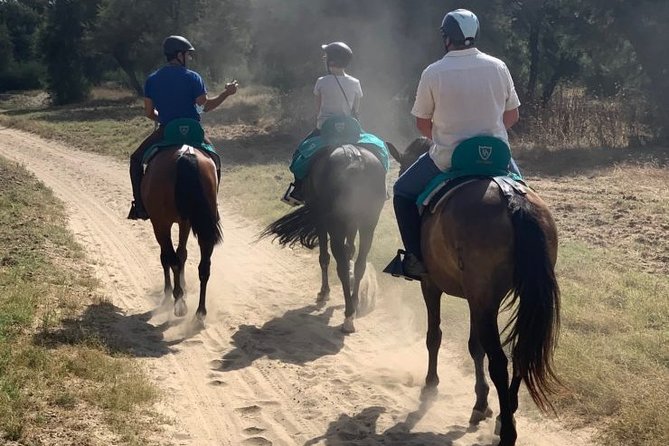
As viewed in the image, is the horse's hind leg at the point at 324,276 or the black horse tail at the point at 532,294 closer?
the black horse tail at the point at 532,294

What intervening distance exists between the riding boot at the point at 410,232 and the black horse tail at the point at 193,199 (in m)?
2.62

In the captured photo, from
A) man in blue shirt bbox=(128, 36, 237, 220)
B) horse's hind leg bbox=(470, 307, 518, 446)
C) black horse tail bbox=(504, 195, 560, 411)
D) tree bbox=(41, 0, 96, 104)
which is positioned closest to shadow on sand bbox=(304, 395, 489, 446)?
horse's hind leg bbox=(470, 307, 518, 446)

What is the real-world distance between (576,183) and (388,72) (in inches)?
316

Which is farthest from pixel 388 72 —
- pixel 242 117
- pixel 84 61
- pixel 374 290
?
pixel 84 61

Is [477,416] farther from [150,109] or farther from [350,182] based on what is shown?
[150,109]

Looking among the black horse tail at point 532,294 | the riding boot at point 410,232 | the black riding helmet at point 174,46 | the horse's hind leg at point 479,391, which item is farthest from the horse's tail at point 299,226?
the black horse tail at point 532,294

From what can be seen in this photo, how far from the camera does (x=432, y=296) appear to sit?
5586 mm

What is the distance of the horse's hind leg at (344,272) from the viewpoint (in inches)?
289

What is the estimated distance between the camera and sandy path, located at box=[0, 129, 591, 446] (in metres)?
5.06

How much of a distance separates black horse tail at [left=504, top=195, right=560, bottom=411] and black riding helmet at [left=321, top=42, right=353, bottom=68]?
4.01 m

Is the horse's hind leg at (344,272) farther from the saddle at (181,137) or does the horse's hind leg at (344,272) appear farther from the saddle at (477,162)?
the saddle at (477,162)

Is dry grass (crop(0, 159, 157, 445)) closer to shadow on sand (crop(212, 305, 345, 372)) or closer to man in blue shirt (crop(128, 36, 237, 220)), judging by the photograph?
shadow on sand (crop(212, 305, 345, 372))

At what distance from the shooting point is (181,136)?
25.4ft

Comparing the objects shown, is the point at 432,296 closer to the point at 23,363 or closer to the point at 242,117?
the point at 23,363
